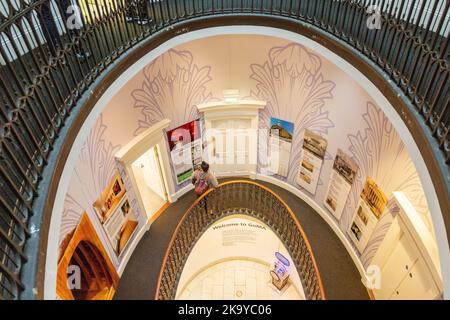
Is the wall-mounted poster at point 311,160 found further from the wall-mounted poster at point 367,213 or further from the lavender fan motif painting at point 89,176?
the lavender fan motif painting at point 89,176

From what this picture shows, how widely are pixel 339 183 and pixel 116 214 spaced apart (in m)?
5.08

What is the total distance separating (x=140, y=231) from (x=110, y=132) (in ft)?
9.79

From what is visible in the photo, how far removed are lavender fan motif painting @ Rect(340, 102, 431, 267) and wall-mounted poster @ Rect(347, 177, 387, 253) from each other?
0.12m

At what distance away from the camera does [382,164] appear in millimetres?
5992

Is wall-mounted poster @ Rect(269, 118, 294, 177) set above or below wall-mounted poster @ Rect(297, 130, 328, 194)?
above

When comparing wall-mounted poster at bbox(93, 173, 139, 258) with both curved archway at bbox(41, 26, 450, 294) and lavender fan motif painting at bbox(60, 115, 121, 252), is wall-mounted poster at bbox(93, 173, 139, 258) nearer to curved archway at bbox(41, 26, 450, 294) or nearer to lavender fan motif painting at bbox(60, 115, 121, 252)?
lavender fan motif painting at bbox(60, 115, 121, 252)

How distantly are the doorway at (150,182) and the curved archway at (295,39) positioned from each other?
356 cm

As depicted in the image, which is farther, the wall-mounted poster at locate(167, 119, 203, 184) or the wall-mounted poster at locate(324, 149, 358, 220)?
the wall-mounted poster at locate(167, 119, 203, 184)

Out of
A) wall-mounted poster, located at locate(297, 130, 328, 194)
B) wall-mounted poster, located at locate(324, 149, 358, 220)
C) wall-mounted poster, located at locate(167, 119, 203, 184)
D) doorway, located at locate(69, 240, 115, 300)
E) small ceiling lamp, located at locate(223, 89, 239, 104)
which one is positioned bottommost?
doorway, located at locate(69, 240, 115, 300)

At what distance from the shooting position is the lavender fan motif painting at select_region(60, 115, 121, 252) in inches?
201

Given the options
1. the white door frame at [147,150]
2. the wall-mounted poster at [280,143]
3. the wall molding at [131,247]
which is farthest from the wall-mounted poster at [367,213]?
the wall molding at [131,247]

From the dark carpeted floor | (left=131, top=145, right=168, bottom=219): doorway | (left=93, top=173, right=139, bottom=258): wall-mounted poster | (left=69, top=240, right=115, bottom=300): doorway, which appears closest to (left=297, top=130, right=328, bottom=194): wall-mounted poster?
the dark carpeted floor

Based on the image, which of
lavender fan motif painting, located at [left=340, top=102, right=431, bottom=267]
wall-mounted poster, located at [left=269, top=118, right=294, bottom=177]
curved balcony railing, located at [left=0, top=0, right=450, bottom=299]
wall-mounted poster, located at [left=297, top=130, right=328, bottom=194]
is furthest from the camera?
wall-mounted poster, located at [left=269, top=118, right=294, bottom=177]

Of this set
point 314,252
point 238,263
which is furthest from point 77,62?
point 238,263
